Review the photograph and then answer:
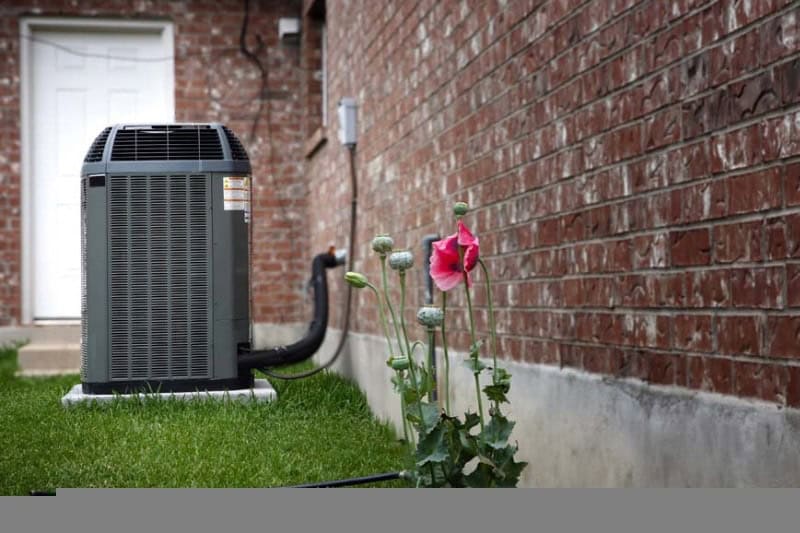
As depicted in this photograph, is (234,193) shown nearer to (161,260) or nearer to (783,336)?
(161,260)

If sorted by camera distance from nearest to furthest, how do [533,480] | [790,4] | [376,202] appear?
[790,4]
[533,480]
[376,202]

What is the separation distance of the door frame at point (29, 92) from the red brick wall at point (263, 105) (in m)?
0.06

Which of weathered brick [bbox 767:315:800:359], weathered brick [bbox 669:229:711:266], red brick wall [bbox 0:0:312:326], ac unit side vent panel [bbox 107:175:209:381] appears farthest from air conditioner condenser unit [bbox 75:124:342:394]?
red brick wall [bbox 0:0:312:326]

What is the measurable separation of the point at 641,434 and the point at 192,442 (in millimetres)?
1714

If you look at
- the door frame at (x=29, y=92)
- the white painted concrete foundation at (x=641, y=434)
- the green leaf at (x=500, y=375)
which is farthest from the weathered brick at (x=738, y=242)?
the door frame at (x=29, y=92)

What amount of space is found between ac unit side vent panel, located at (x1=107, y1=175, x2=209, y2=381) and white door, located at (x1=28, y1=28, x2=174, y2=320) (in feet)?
11.4

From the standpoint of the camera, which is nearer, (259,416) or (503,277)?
(503,277)

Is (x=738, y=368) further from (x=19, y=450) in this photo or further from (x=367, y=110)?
(x=367, y=110)

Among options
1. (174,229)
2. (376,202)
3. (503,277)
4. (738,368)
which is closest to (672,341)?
(738,368)

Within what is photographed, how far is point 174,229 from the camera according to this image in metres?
4.27

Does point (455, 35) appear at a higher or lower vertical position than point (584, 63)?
higher

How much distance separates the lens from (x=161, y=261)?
4273mm

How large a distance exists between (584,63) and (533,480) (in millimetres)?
1062

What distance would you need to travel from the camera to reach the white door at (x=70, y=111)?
7.58m
